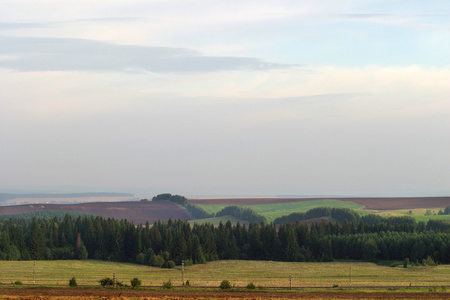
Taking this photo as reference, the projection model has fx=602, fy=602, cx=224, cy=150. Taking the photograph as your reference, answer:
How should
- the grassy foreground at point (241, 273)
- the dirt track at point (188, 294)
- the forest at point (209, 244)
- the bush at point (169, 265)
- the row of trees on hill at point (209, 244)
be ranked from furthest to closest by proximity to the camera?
the row of trees on hill at point (209, 244) → the forest at point (209, 244) → the bush at point (169, 265) → the grassy foreground at point (241, 273) → the dirt track at point (188, 294)

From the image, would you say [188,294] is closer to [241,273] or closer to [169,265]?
[241,273]

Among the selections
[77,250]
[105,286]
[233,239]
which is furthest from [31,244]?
[105,286]

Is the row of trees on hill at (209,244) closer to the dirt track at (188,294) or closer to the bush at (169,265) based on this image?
the bush at (169,265)

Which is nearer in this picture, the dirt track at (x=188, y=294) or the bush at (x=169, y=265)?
the dirt track at (x=188, y=294)

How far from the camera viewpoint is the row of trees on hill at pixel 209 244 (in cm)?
Answer: 14991

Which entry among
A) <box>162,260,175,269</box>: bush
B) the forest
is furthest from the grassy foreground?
the forest

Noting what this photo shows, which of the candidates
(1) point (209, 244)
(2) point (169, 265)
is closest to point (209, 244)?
(1) point (209, 244)

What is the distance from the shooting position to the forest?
149750 mm

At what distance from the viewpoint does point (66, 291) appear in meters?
62.8

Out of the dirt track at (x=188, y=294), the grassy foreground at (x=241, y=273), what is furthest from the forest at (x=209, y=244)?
the dirt track at (x=188, y=294)

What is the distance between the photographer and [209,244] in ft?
533

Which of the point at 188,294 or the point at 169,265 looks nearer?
the point at 188,294

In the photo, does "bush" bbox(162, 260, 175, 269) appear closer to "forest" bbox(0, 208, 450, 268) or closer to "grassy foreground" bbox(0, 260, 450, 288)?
"forest" bbox(0, 208, 450, 268)

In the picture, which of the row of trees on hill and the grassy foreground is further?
the row of trees on hill
